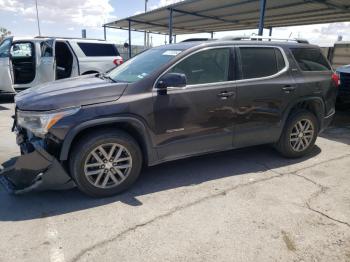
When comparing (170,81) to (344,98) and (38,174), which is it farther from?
(344,98)

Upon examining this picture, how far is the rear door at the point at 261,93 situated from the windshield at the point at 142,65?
1.03 metres

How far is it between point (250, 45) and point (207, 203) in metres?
2.34

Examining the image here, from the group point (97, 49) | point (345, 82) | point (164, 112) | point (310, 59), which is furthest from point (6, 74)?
point (345, 82)

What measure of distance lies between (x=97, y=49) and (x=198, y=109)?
7.59m

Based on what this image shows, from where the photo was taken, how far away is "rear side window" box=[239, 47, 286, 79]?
14.2ft

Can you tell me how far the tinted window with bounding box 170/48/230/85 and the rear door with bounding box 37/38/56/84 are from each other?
675 centimetres

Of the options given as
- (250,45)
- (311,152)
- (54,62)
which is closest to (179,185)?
(250,45)

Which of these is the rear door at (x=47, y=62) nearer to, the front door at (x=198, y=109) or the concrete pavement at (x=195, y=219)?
the concrete pavement at (x=195, y=219)

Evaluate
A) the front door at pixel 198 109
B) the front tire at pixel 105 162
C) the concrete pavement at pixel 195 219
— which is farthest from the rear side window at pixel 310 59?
the front tire at pixel 105 162

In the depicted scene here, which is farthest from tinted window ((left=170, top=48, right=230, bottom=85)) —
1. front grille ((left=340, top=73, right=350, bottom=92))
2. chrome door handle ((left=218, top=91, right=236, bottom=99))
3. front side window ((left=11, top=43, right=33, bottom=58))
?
front side window ((left=11, top=43, right=33, bottom=58))

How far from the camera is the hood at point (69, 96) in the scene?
10.9ft

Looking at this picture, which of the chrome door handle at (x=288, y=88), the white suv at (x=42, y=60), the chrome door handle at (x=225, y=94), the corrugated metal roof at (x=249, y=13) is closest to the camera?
the chrome door handle at (x=225, y=94)

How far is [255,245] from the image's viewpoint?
110 inches

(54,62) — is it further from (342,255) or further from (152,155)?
(342,255)
